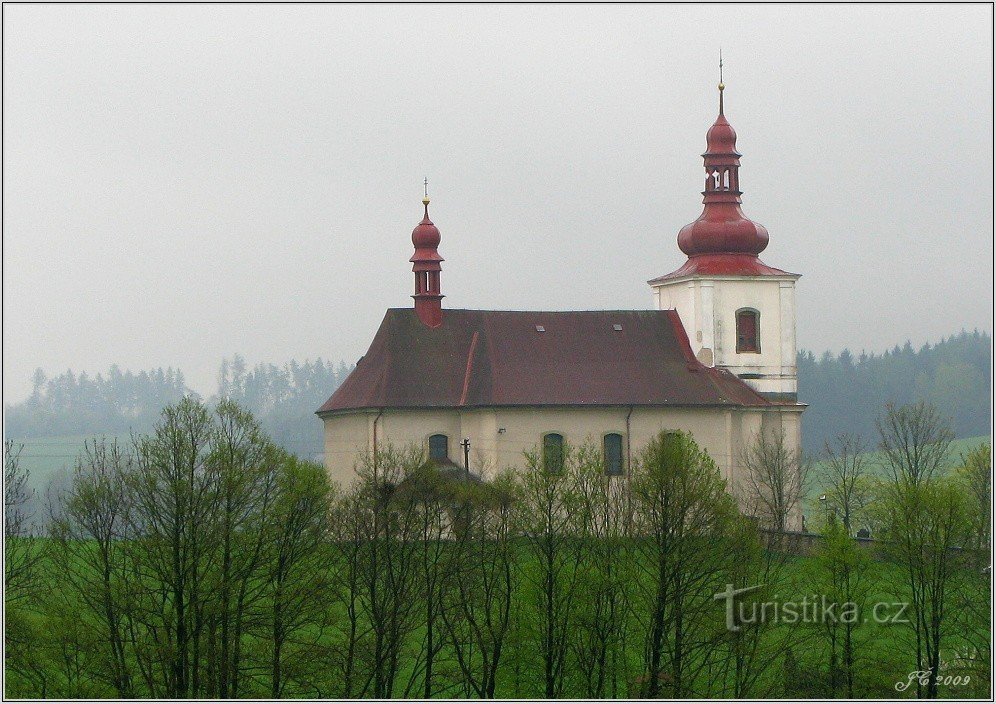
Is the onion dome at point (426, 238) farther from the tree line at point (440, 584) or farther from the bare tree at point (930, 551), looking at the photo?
the bare tree at point (930, 551)

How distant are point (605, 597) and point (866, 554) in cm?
558

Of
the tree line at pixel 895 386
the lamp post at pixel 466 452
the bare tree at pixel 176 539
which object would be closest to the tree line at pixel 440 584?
the bare tree at pixel 176 539

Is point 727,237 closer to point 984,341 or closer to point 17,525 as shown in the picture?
point 17,525

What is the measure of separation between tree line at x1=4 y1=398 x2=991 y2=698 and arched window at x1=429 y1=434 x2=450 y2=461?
12.9 meters

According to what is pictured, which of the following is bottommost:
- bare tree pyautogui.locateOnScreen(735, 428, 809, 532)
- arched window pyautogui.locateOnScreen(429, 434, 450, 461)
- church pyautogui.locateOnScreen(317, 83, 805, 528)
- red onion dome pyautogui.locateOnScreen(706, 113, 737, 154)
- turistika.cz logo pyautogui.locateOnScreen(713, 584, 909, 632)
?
turistika.cz logo pyautogui.locateOnScreen(713, 584, 909, 632)

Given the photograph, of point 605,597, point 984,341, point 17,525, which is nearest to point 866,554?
point 605,597

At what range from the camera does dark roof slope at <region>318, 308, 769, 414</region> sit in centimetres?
5644

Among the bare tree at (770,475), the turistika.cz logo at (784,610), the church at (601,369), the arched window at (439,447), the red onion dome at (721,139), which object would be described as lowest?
the turistika.cz logo at (784,610)

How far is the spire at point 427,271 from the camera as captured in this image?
2292 inches

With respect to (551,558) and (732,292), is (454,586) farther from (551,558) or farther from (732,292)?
(732,292)

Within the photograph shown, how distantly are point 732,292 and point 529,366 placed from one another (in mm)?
6569

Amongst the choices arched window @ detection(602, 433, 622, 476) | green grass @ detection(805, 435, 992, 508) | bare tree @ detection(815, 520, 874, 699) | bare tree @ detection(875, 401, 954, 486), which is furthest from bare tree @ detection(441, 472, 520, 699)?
green grass @ detection(805, 435, 992, 508)

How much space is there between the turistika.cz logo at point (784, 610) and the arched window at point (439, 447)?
61.4 ft

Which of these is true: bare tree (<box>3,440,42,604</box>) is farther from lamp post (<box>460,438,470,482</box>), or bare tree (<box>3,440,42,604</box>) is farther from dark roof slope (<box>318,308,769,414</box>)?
dark roof slope (<box>318,308,769,414</box>)
